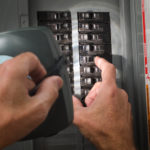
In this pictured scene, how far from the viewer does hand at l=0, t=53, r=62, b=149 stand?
30 cm

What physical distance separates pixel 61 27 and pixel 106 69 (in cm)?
26

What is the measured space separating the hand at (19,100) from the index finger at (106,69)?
0.48m

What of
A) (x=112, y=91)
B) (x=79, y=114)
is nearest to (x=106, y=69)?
(x=112, y=91)

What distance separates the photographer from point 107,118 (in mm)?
782

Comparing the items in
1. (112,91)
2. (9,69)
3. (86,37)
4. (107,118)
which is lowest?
(107,118)

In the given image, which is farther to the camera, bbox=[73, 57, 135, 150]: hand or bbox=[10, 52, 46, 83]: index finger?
bbox=[73, 57, 135, 150]: hand

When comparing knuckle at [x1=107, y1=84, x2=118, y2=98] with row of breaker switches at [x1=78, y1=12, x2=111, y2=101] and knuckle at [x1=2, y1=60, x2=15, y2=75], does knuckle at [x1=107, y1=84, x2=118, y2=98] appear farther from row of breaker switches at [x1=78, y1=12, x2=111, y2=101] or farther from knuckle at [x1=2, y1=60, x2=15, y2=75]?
knuckle at [x1=2, y1=60, x2=15, y2=75]

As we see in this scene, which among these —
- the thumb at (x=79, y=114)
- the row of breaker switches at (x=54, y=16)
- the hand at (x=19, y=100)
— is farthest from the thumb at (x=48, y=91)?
the row of breaker switches at (x=54, y=16)

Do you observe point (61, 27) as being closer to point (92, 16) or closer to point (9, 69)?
point (92, 16)

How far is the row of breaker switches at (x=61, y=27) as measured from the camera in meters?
0.85

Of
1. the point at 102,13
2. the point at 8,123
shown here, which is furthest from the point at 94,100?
the point at 8,123

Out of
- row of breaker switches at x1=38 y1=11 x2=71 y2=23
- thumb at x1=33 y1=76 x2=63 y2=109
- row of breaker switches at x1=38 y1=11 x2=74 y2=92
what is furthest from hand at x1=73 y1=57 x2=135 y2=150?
→ thumb at x1=33 y1=76 x2=63 y2=109

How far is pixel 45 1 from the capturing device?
0.86 metres

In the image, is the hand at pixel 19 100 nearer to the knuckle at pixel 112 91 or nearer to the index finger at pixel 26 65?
the index finger at pixel 26 65
